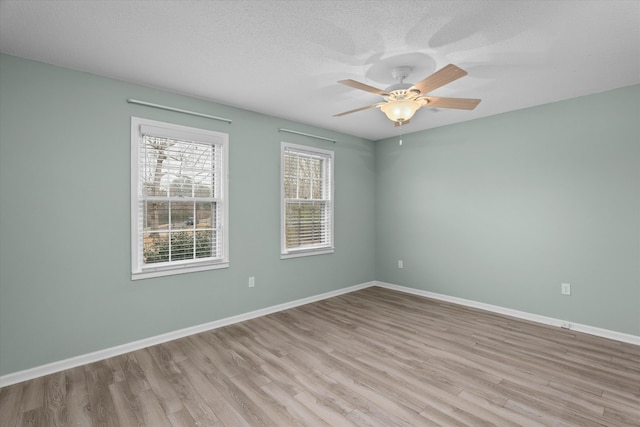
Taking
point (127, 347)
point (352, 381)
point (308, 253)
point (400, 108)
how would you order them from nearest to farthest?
1. point (352, 381)
2. point (400, 108)
3. point (127, 347)
4. point (308, 253)

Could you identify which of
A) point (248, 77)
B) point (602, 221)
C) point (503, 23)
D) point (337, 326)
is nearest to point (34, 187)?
point (248, 77)

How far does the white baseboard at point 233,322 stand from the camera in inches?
98.3

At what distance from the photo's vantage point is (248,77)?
2865mm

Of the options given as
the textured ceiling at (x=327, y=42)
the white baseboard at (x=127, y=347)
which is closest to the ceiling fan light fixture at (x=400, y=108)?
the textured ceiling at (x=327, y=42)

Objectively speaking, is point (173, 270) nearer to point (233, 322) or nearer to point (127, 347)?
point (127, 347)

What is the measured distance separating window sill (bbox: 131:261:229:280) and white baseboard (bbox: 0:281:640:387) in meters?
0.61

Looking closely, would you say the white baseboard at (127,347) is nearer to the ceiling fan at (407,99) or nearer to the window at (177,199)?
the window at (177,199)

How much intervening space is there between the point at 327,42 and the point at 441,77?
851mm

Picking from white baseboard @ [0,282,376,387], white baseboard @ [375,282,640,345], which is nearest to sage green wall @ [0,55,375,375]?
white baseboard @ [0,282,376,387]

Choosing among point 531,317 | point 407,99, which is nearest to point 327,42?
point 407,99

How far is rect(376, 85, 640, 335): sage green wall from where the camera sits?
→ 316cm

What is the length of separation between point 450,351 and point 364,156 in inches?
131

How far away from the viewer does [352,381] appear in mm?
2406

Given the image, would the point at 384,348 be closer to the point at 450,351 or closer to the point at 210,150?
the point at 450,351
